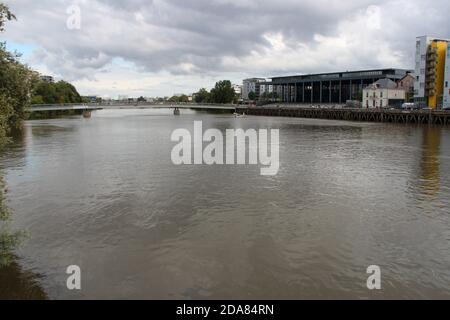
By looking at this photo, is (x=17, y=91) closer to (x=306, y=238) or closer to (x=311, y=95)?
(x=306, y=238)

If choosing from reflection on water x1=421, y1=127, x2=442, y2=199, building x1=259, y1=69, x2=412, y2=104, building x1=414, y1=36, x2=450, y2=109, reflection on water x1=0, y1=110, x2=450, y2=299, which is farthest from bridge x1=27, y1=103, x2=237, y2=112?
reflection on water x1=421, y1=127, x2=442, y2=199

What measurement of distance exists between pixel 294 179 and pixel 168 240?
13.6 metres

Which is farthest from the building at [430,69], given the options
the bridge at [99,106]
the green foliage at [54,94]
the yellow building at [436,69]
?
the green foliage at [54,94]

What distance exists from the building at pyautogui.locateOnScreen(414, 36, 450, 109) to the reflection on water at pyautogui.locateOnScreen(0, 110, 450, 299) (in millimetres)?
68723

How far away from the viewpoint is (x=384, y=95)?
4921 inches

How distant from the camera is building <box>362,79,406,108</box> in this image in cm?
12512

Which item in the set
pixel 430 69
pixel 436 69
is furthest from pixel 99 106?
pixel 436 69

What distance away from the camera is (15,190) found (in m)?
25.0

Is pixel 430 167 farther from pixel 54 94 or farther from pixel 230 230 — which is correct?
pixel 54 94

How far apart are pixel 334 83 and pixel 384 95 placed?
54.8 meters

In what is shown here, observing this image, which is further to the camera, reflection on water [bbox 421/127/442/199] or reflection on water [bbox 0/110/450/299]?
reflection on water [bbox 421/127/442/199]

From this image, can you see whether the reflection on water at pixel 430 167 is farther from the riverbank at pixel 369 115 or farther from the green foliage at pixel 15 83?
the riverbank at pixel 369 115

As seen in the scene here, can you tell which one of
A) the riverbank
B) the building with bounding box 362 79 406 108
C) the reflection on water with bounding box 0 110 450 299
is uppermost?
the building with bounding box 362 79 406 108

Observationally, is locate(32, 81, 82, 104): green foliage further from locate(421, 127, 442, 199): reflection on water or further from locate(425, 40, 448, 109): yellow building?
locate(421, 127, 442, 199): reflection on water
